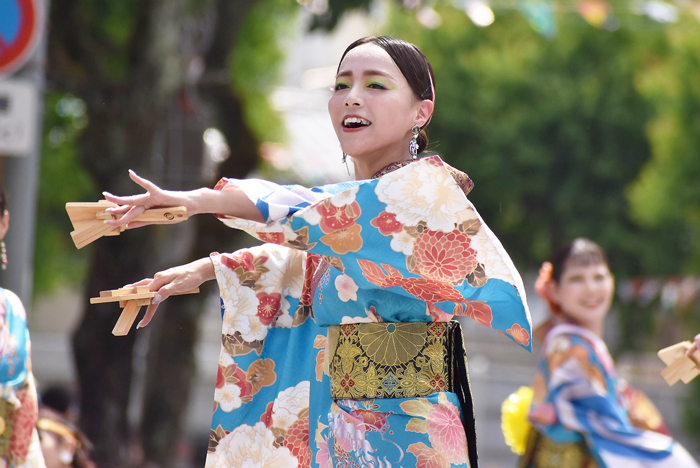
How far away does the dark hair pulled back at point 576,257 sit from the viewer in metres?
4.36

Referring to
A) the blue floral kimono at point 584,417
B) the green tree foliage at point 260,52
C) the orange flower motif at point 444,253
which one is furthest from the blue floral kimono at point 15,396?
the green tree foliage at point 260,52

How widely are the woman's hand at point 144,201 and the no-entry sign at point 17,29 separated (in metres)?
2.70

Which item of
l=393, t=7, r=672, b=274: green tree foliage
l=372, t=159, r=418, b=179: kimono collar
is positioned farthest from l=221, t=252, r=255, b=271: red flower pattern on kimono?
l=393, t=7, r=672, b=274: green tree foliage

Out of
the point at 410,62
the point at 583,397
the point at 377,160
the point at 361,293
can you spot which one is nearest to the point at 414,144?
the point at 377,160

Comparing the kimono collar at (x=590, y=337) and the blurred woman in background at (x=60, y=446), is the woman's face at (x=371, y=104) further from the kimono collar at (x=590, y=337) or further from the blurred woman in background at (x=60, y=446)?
the blurred woman in background at (x=60, y=446)

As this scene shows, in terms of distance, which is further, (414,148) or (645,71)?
(645,71)

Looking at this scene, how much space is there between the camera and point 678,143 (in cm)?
1105

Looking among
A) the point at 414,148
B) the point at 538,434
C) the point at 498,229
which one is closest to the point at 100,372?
the point at 538,434

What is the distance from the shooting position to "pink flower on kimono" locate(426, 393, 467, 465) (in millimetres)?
2164

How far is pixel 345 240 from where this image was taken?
199 cm

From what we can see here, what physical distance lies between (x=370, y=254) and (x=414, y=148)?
1.76 ft

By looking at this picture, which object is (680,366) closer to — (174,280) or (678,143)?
(174,280)

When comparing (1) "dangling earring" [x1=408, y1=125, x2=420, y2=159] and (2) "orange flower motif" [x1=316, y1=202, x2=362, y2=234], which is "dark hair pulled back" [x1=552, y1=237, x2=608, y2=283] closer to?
(1) "dangling earring" [x1=408, y1=125, x2=420, y2=159]

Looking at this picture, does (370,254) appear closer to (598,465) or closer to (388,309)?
(388,309)
